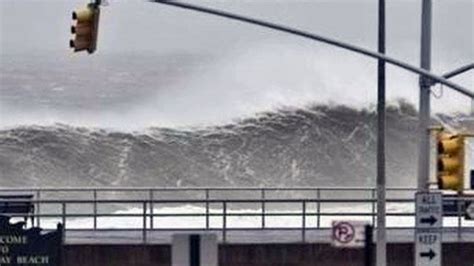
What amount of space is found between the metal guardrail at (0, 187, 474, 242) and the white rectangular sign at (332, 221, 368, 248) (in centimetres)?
329

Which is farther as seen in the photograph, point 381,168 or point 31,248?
point 381,168

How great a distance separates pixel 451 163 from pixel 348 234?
3.21 m

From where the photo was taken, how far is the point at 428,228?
887 inches

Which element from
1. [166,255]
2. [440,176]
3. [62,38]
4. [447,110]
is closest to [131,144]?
[447,110]

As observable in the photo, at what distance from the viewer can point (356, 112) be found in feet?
204

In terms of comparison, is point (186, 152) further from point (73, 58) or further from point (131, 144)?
point (73, 58)

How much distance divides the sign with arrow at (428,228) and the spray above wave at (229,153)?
2782 centimetres

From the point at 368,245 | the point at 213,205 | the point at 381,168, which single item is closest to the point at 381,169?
the point at 381,168

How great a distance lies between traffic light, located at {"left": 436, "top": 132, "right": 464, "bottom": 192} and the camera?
2092 centimetres

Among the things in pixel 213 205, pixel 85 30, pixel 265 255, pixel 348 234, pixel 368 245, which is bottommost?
pixel 265 255

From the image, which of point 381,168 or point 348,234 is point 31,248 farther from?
point 381,168

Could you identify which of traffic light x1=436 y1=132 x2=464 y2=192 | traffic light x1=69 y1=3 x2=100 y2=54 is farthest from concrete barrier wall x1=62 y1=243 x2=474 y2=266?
traffic light x1=69 y1=3 x2=100 y2=54

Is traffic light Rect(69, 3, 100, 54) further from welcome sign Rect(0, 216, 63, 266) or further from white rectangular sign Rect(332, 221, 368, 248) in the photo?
white rectangular sign Rect(332, 221, 368, 248)

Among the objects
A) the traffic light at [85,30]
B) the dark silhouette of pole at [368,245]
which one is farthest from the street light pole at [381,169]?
the traffic light at [85,30]
